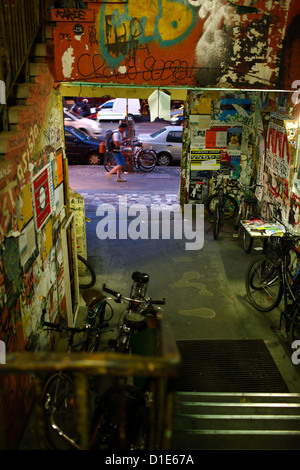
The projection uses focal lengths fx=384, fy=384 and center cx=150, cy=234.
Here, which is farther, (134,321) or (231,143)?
(231,143)

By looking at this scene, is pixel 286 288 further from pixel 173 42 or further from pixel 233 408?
pixel 173 42

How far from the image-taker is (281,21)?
4941mm

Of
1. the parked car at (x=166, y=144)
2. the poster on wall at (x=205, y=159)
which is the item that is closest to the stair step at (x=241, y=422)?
the poster on wall at (x=205, y=159)

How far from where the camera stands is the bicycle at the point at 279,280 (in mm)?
5648

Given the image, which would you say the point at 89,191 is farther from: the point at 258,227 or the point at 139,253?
the point at 258,227

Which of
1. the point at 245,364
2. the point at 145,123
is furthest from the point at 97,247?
the point at 145,123

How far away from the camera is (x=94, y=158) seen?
16469 millimetres

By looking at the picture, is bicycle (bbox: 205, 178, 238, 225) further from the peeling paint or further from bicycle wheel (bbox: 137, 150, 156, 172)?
the peeling paint

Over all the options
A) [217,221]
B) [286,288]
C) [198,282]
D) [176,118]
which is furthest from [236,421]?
[176,118]

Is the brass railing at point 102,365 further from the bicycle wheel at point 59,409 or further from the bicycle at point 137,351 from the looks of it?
the bicycle wheel at point 59,409

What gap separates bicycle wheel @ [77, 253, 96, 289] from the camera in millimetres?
7215

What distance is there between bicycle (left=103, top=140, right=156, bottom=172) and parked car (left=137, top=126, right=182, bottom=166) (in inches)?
27.0

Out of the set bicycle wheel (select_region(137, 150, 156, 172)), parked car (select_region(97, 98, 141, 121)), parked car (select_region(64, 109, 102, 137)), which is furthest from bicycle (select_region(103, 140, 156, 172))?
parked car (select_region(97, 98, 141, 121))

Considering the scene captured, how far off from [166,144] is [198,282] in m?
10.1
